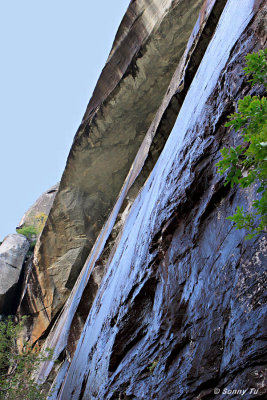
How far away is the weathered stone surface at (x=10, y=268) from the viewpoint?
49.9 feet

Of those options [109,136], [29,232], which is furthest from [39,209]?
[109,136]

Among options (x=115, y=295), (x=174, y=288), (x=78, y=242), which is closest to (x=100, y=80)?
(x=78, y=242)

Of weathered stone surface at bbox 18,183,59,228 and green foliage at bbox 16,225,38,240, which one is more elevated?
weathered stone surface at bbox 18,183,59,228

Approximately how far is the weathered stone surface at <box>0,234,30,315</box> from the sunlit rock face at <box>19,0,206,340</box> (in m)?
1.58

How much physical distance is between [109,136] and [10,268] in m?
7.30

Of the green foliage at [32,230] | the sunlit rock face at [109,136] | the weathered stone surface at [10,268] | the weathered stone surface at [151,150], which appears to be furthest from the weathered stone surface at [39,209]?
the weathered stone surface at [151,150]

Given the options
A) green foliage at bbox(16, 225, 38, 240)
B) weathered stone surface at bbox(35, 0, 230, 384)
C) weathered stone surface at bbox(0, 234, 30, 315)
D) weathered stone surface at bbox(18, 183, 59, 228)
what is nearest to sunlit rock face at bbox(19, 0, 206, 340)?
weathered stone surface at bbox(0, 234, 30, 315)

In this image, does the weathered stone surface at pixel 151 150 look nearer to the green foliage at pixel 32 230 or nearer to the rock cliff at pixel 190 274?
the rock cliff at pixel 190 274

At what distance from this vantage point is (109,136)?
11898mm

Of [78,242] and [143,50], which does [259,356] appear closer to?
[143,50]

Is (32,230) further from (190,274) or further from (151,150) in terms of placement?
(190,274)

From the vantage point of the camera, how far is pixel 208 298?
2654 mm

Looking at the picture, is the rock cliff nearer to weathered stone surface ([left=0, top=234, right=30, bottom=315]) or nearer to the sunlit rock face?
the sunlit rock face

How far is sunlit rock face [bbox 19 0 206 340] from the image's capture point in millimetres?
9750
